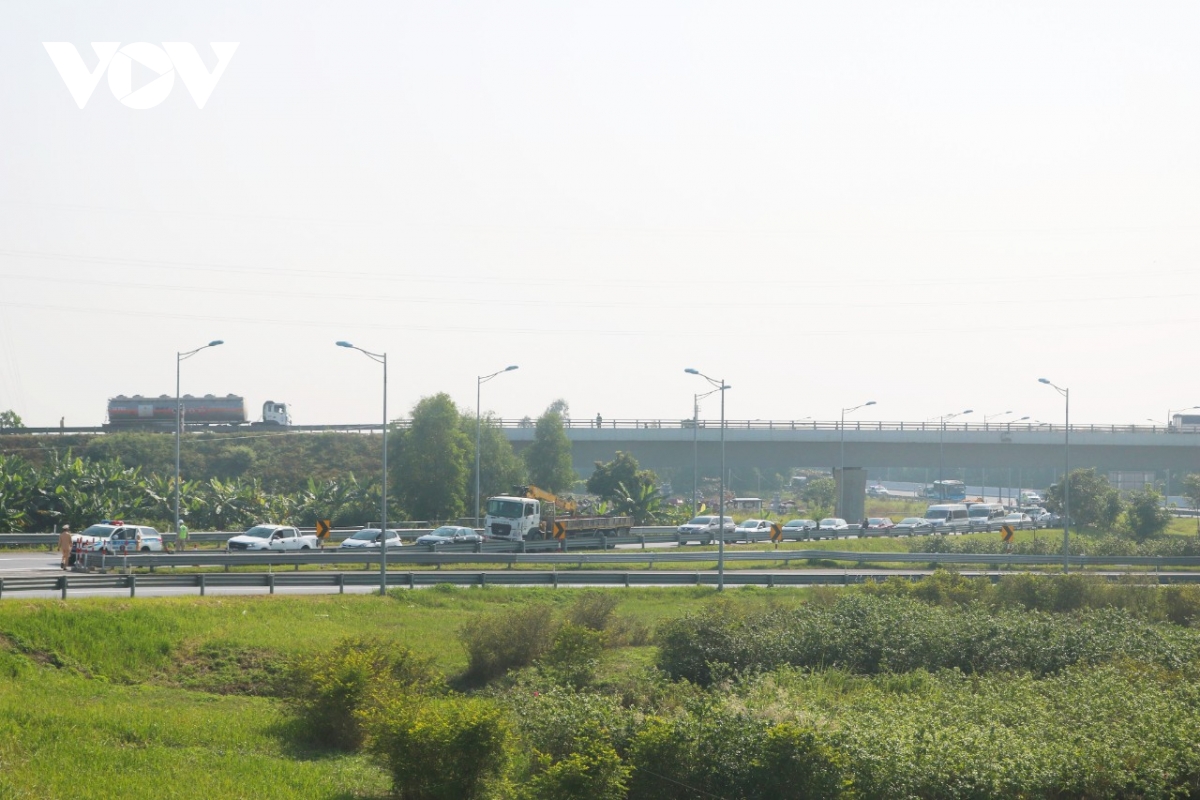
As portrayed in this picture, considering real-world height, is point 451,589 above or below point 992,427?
below

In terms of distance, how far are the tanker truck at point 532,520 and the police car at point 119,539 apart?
1781 centimetres

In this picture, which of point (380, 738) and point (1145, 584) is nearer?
point (380, 738)

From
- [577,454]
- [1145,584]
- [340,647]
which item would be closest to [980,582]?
[1145,584]

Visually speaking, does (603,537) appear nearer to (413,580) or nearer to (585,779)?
(413,580)

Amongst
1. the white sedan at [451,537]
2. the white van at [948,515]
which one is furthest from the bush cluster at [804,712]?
the white van at [948,515]

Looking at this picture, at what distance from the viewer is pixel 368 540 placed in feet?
195

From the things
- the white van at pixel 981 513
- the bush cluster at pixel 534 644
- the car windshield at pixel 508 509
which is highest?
the car windshield at pixel 508 509

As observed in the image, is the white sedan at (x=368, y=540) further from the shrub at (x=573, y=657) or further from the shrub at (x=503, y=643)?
the shrub at (x=573, y=657)

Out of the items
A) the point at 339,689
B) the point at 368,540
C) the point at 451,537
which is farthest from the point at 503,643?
the point at 368,540

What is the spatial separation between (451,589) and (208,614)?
11.0 meters

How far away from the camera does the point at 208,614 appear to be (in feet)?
109

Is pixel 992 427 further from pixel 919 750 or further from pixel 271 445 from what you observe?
pixel 919 750

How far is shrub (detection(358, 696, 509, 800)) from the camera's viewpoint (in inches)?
728

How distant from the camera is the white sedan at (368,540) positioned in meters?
57.8
